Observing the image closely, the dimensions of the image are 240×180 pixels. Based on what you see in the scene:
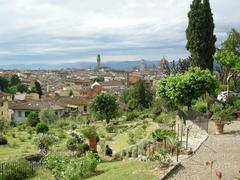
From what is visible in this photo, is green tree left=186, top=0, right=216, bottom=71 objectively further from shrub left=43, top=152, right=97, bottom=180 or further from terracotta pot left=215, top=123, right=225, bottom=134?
shrub left=43, top=152, right=97, bottom=180

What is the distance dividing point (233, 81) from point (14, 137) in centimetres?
1945

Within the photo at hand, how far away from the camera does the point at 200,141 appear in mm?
21203

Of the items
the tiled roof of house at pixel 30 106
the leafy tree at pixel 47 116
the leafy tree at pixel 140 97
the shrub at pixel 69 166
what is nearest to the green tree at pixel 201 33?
the shrub at pixel 69 166

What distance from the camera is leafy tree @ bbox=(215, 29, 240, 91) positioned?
33344 millimetres

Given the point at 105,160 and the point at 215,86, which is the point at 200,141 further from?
the point at 215,86

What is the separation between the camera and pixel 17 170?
20.9 metres

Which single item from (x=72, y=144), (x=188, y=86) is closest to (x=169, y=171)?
(x=72, y=144)

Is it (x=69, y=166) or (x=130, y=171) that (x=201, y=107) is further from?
(x=69, y=166)

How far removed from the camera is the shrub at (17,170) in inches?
798

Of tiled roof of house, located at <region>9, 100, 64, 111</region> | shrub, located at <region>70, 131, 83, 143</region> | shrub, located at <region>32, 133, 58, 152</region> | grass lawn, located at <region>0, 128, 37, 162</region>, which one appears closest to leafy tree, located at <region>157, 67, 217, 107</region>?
shrub, located at <region>70, 131, 83, 143</region>

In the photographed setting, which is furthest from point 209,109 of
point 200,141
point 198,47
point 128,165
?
point 128,165

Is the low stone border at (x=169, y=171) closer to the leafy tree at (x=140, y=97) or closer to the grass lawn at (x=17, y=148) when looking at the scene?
the grass lawn at (x=17, y=148)

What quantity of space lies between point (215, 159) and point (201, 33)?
18.6 metres

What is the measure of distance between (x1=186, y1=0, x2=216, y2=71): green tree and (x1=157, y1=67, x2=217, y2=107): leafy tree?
8.46 metres
